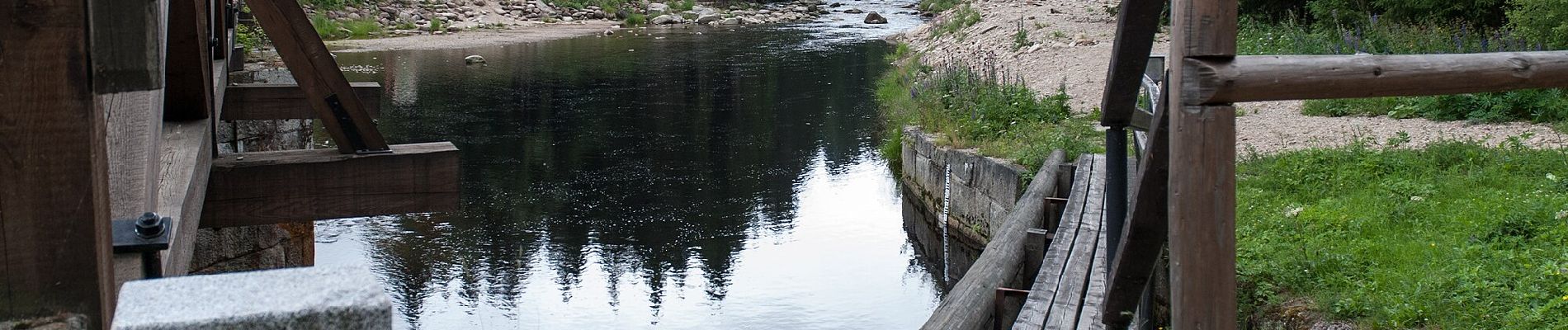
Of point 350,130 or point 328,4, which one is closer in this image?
point 350,130

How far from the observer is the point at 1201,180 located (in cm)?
312

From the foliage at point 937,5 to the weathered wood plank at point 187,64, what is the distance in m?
28.3

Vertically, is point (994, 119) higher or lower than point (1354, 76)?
lower

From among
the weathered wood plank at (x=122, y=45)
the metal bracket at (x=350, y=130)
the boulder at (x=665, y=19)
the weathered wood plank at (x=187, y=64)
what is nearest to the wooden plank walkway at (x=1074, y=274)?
the metal bracket at (x=350, y=130)

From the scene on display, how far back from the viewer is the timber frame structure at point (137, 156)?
1.82 metres

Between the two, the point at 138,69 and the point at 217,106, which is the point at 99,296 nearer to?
the point at 138,69

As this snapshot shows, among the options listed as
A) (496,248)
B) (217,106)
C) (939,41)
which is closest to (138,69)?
(217,106)

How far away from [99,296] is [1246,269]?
14.8 ft

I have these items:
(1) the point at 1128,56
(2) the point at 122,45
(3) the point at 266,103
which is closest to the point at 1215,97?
(1) the point at 1128,56

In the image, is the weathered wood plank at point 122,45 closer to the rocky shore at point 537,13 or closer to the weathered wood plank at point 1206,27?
the weathered wood plank at point 1206,27

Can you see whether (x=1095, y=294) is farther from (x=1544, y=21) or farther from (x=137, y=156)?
(x=1544, y=21)

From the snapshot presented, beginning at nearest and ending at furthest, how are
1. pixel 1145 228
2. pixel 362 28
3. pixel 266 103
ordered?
pixel 1145 228 → pixel 266 103 → pixel 362 28

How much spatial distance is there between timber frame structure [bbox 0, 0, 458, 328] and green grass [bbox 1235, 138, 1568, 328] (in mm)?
3344

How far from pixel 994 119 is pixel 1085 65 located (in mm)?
4365
